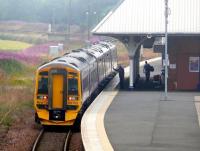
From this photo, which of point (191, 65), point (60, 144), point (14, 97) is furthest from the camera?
point (191, 65)

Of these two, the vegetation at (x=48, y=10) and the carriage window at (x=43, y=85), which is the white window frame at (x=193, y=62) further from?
the vegetation at (x=48, y=10)

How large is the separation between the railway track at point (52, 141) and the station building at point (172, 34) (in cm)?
898

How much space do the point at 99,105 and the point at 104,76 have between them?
8.93 meters

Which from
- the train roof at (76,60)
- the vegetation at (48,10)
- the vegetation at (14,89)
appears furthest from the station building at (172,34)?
the vegetation at (48,10)

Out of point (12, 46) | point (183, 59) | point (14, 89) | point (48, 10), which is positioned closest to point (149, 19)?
point (183, 59)

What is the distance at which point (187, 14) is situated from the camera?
3133 cm

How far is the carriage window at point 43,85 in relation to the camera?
2195 cm

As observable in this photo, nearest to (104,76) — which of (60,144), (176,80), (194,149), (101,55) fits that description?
(101,55)

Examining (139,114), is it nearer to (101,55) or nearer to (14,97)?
(14,97)

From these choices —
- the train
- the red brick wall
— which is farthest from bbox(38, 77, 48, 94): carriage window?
A: the red brick wall

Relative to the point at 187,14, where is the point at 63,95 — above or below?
below

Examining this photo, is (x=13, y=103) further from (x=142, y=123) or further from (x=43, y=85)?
(x=142, y=123)

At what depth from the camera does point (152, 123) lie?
2059 cm

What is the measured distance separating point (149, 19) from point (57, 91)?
1048cm
